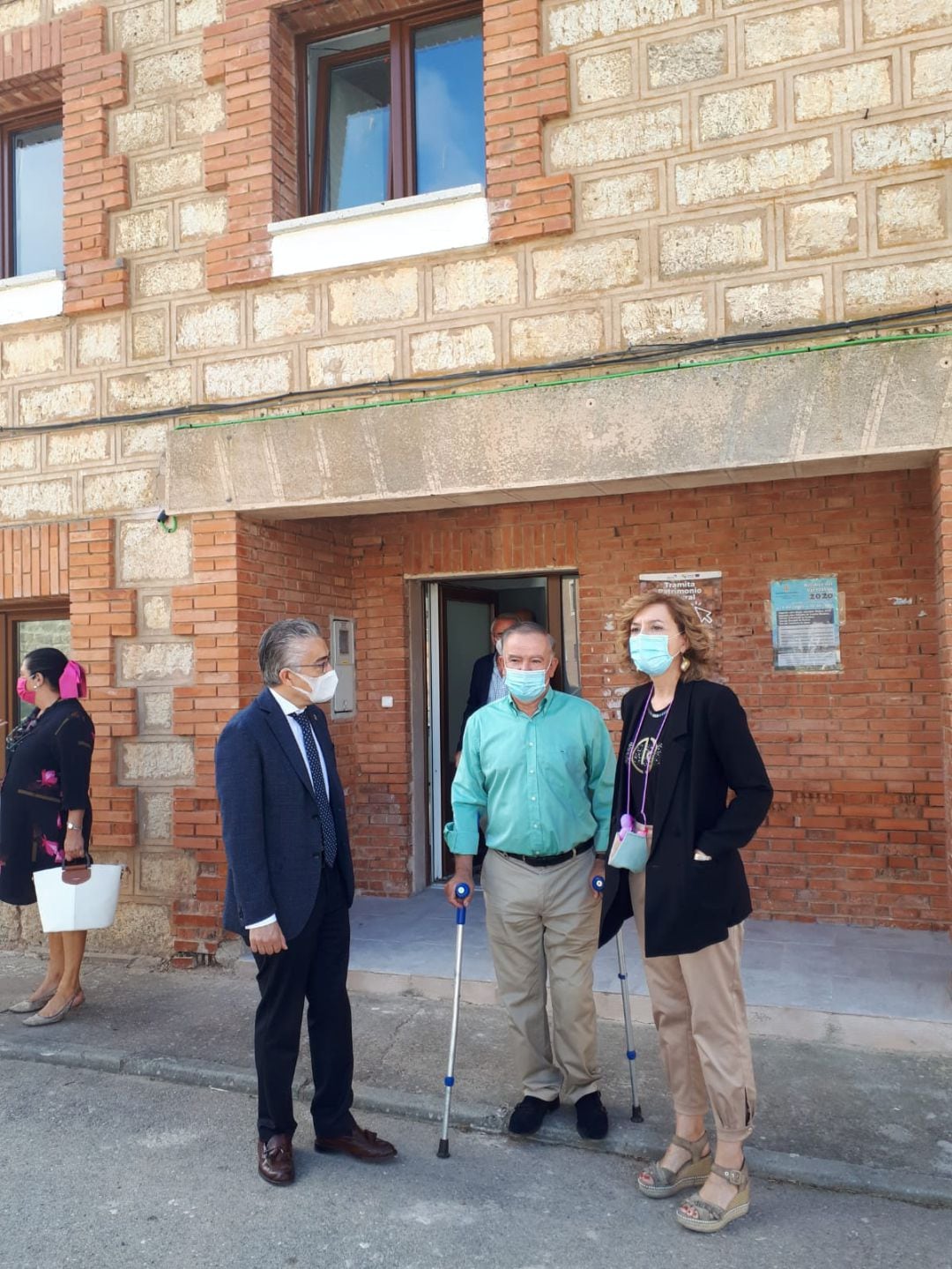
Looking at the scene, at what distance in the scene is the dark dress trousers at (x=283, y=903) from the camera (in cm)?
356

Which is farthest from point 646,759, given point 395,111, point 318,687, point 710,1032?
point 395,111

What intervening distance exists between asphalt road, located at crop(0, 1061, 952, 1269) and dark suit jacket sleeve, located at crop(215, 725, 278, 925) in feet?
3.19

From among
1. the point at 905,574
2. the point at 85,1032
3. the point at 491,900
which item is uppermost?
the point at 905,574

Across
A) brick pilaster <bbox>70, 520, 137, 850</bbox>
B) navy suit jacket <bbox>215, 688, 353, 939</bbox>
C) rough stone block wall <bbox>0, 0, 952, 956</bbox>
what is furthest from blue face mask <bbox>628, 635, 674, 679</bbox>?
brick pilaster <bbox>70, 520, 137, 850</bbox>

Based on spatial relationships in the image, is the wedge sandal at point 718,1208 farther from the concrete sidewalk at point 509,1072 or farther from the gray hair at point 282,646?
the gray hair at point 282,646

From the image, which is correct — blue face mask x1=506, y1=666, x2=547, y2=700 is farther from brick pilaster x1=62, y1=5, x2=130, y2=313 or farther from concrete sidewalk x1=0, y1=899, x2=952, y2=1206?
brick pilaster x1=62, y1=5, x2=130, y2=313

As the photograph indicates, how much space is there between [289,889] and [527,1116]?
1293mm

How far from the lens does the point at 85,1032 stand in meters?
5.01

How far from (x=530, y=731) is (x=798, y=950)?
2.70m

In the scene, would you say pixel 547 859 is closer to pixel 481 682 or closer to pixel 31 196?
pixel 481 682

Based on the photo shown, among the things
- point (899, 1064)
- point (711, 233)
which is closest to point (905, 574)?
point (711, 233)

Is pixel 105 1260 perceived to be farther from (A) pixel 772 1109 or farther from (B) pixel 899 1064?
(B) pixel 899 1064

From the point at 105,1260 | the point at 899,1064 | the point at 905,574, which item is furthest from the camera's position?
the point at 905,574

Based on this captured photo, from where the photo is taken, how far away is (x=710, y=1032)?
10.7 ft
